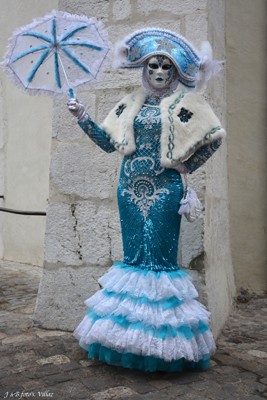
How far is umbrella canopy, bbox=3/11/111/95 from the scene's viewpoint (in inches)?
100

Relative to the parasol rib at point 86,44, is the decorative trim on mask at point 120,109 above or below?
below

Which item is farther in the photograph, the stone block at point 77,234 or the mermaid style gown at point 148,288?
the stone block at point 77,234

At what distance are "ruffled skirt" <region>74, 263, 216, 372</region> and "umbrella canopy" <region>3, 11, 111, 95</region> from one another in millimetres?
1146

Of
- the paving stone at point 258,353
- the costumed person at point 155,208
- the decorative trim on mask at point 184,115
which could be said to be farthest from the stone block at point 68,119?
the paving stone at point 258,353

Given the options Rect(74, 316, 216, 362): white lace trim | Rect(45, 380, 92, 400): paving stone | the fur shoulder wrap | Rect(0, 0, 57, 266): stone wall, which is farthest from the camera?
Rect(0, 0, 57, 266): stone wall

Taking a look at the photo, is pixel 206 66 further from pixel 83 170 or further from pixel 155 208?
pixel 83 170

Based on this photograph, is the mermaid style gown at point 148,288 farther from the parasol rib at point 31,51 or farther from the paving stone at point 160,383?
the parasol rib at point 31,51

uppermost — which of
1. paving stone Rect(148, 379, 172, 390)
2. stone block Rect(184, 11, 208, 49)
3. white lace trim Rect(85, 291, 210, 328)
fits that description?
stone block Rect(184, 11, 208, 49)

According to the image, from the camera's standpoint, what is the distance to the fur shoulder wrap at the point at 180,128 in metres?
2.46

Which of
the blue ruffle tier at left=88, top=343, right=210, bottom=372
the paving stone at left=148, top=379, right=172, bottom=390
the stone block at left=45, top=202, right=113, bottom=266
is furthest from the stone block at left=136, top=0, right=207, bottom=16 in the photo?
the paving stone at left=148, top=379, right=172, bottom=390

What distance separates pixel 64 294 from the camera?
3.27 m

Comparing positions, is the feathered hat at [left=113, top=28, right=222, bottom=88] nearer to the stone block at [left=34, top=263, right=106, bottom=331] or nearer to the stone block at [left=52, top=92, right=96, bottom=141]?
the stone block at [left=52, top=92, right=96, bottom=141]

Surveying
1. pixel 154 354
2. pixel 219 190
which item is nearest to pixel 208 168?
pixel 219 190

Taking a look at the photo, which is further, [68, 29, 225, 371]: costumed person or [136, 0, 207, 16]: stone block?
[136, 0, 207, 16]: stone block
